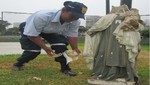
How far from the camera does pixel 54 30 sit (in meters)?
6.51

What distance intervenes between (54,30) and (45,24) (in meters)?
0.31

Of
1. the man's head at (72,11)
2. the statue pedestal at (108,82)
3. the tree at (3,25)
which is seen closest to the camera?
the man's head at (72,11)

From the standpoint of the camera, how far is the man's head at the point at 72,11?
594 centimetres

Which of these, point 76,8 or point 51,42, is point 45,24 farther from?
point 51,42

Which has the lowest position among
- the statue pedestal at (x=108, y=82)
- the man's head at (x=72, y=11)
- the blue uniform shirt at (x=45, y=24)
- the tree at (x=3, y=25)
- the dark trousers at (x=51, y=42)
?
the tree at (x=3, y=25)

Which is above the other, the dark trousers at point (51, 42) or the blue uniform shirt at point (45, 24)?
the blue uniform shirt at point (45, 24)

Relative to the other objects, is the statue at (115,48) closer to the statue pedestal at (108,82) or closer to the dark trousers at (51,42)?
the statue pedestal at (108,82)

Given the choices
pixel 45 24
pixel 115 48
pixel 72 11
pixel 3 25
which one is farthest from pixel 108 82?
pixel 3 25

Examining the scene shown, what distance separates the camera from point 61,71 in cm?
712

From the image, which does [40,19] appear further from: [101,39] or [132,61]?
[132,61]

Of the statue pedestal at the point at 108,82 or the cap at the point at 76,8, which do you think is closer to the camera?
the cap at the point at 76,8

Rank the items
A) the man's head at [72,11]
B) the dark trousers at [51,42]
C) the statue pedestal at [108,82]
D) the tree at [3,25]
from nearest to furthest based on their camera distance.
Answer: the man's head at [72,11] → the statue pedestal at [108,82] → the dark trousers at [51,42] → the tree at [3,25]

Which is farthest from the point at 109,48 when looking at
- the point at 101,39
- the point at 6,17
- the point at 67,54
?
the point at 6,17

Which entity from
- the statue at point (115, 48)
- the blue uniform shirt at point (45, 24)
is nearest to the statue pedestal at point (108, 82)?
the statue at point (115, 48)
